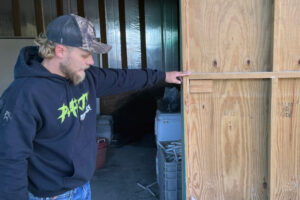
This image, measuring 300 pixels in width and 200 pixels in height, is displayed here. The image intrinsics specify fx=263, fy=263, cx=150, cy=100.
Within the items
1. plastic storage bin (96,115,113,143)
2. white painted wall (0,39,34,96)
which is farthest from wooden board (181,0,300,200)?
white painted wall (0,39,34,96)

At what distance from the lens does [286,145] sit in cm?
164

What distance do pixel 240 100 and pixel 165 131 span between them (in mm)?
1795

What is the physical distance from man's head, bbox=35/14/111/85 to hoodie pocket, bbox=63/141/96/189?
40 centimetres

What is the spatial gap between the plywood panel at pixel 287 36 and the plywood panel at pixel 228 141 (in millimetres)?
162

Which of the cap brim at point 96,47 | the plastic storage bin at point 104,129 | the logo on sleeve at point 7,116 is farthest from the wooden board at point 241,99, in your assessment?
the plastic storage bin at point 104,129

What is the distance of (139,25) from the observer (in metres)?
6.01

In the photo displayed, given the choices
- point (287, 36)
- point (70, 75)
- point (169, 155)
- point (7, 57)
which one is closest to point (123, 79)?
point (70, 75)

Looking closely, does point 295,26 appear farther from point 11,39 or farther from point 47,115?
point 11,39

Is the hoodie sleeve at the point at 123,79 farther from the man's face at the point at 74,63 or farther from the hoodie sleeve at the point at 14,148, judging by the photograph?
the hoodie sleeve at the point at 14,148

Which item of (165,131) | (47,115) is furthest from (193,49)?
(165,131)

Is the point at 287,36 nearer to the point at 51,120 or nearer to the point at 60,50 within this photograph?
the point at 60,50

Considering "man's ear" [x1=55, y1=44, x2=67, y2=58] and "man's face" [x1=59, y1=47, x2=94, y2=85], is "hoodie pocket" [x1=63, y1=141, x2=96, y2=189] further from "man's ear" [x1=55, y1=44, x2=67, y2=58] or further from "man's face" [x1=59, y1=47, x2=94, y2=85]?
"man's ear" [x1=55, y1=44, x2=67, y2=58]

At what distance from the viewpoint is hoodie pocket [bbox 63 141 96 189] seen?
144cm

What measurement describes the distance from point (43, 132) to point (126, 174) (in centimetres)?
292
